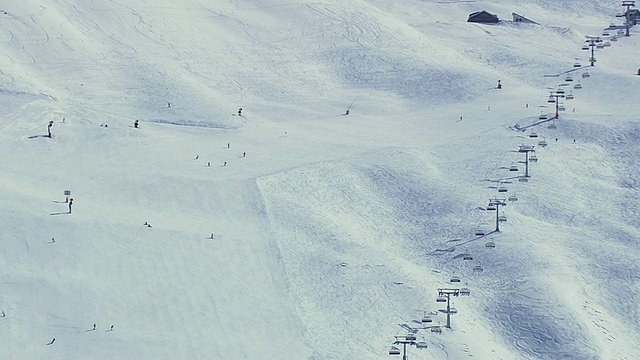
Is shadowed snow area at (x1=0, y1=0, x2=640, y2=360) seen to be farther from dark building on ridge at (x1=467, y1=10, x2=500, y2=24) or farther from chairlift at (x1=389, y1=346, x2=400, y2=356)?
dark building on ridge at (x1=467, y1=10, x2=500, y2=24)

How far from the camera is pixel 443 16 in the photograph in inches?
4783

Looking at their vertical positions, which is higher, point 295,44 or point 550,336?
point 295,44

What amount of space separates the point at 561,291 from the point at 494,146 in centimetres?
1817

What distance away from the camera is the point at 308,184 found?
3366 inches

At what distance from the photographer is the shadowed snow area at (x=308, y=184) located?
71438 millimetres

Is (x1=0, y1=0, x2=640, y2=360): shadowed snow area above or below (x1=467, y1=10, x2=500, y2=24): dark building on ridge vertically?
below

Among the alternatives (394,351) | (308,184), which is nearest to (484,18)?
(308,184)

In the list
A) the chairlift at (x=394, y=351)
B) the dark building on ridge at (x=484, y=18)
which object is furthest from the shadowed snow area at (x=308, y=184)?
the dark building on ridge at (x=484, y=18)

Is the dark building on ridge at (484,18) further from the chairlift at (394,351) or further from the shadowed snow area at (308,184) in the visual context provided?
the chairlift at (394,351)

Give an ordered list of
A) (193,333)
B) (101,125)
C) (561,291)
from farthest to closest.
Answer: (101,125)
(561,291)
(193,333)

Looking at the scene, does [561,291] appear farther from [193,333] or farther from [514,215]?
[193,333]

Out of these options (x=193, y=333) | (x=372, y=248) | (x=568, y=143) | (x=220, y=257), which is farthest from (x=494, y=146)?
(x=193, y=333)

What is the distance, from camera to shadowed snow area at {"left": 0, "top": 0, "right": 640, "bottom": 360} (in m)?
71.4

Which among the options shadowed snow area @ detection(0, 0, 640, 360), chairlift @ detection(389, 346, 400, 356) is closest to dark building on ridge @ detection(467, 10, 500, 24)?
shadowed snow area @ detection(0, 0, 640, 360)
